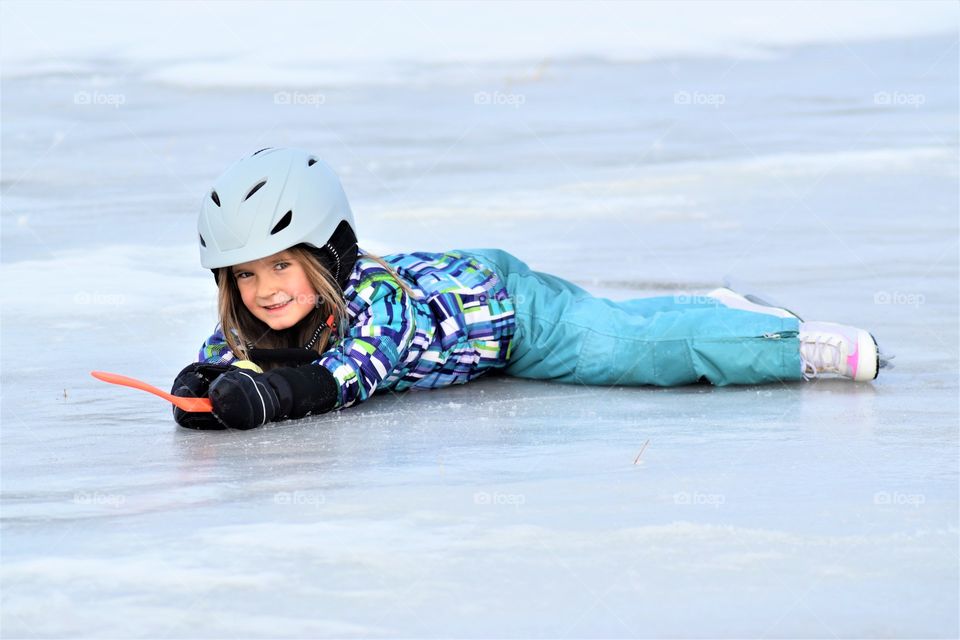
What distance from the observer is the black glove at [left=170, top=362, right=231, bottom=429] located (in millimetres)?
4879

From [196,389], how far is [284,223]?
59cm

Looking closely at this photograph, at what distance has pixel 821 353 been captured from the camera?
18.0 ft

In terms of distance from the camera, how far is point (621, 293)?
705 cm

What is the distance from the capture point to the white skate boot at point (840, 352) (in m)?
5.47

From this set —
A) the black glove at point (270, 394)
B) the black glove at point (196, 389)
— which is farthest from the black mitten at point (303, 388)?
the black glove at point (196, 389)

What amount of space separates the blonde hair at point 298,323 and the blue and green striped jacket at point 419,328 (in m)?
0.05

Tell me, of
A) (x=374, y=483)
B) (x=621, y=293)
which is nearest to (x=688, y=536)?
(x=374, y=483)

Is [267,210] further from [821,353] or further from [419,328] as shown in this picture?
[821,353]

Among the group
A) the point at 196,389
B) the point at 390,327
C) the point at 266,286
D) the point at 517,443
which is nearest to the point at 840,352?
the point at 517,443

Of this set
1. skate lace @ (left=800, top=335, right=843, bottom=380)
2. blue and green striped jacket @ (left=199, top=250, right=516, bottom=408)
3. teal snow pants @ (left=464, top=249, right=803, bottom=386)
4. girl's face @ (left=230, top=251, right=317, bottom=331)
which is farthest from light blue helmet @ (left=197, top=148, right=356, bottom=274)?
skate lace @ (left=800, top=335, right=843, bottom=380)

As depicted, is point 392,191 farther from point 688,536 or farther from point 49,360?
point 688,536

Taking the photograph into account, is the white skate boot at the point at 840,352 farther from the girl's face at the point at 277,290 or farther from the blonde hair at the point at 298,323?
the girl's face at the point at 277,290

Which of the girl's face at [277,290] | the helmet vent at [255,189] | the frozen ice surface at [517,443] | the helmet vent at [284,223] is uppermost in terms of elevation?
the helmet vent at [255,189]

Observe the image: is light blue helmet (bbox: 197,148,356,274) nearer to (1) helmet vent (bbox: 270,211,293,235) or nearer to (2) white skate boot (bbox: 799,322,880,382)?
(1) helmet vent (bbox: 270,211,293,235)
